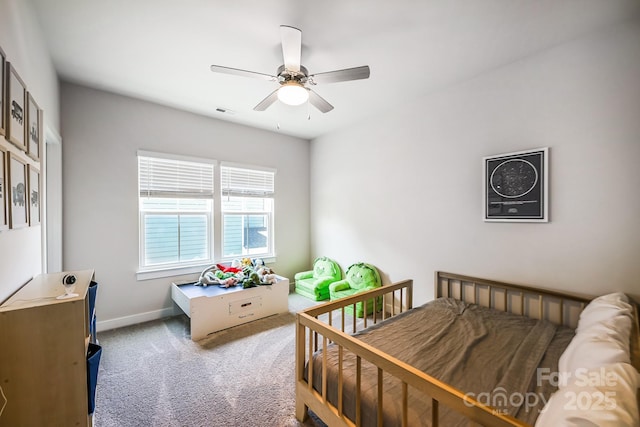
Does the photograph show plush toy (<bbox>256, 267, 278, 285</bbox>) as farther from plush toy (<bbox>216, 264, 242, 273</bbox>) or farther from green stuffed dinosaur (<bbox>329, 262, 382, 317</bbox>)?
green stuffed dinosaur (<bbox>329, 262, 382, 317</bbox>)

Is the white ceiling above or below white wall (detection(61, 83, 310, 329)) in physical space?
above

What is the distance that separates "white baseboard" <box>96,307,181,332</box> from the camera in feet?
9.41

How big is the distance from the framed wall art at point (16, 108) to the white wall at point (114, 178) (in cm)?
150

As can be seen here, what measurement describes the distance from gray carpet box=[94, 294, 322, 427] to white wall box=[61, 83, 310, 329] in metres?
0.40

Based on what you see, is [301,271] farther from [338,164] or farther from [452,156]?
[452,156]

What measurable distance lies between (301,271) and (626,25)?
439cm

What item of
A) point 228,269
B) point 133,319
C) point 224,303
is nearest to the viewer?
point 224,303

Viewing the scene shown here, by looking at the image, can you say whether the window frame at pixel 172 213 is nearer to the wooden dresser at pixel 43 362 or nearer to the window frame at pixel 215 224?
the window frame at pixel 215 224

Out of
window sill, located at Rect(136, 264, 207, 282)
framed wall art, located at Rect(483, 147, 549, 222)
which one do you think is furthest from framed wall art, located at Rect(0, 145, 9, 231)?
framed wall art, located at Rect(483, 147, 549, 222)

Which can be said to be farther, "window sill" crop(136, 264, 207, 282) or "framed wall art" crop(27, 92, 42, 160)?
"window sill" crop(136, 264, 207, 282)

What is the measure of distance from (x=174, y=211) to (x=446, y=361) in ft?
10.8

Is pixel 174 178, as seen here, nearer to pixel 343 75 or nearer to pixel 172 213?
pixel 172 213

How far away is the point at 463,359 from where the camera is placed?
5.20ft

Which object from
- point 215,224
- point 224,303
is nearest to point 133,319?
point 224,303
